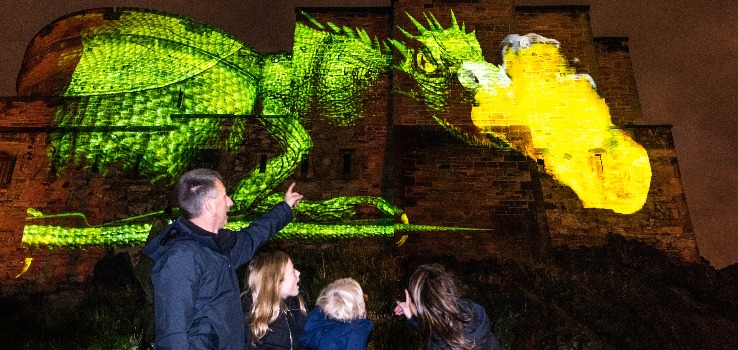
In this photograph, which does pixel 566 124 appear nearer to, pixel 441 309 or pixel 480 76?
pixel 480 76

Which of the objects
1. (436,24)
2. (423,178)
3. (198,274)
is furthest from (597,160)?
(198,274)

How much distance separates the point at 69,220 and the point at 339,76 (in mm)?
6432

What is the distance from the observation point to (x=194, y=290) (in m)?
2.15

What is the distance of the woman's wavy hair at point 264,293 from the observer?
267 cm

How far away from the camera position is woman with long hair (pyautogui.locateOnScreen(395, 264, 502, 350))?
237cm

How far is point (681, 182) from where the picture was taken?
10.4 meters

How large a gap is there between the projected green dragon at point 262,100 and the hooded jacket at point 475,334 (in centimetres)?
695

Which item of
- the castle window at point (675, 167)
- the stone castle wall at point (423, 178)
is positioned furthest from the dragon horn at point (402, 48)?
the castle window at point (675, 167)

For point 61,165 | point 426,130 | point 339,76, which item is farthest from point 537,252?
point 61,165

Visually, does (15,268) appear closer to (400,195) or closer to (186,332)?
(400,195)

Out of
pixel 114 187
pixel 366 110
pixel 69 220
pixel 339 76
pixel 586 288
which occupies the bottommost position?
pixel 586 288

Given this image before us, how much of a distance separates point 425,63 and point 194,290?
28.8 ft

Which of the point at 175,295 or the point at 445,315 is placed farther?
the point at 445,315

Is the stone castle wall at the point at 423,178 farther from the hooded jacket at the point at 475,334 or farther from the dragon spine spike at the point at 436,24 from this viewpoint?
the hooded jacket at the point at 475,334
